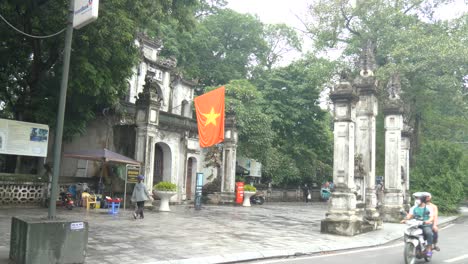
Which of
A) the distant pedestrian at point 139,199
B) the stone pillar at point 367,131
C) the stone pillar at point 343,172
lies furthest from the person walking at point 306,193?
the distant pedestrian at point 139,199

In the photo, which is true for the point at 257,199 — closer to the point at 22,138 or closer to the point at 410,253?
the point at 22,138

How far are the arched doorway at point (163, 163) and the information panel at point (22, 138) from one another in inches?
323

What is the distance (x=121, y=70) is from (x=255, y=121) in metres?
14.5

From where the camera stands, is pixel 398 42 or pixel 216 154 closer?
pixel 216 154

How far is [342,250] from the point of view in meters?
11.4

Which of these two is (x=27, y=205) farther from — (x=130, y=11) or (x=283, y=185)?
(x=283, y=185)

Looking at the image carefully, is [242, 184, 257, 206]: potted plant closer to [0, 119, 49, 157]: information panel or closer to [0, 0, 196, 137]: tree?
[0, 0, 196, 137]: tree

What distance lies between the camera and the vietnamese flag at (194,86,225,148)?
64.8 feet

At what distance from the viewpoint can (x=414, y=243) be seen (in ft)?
28.9

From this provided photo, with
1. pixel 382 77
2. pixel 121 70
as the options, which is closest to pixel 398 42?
pixel 382 77

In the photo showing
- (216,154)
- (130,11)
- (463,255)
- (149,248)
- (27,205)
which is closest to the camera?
(149,248)

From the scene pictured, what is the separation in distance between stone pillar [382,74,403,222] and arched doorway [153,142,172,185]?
1144 cm

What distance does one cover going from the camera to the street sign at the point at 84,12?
7.36 meters

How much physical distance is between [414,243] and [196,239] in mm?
5101
